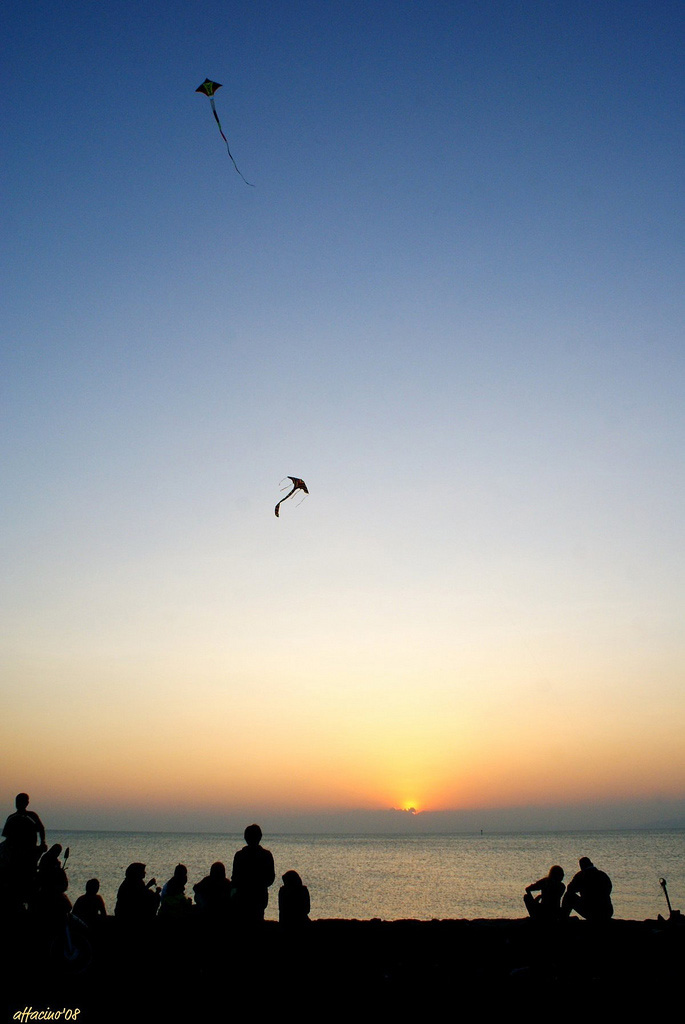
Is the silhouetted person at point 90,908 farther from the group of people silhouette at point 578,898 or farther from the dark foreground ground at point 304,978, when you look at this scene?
the group of people silhouette at point 578,898

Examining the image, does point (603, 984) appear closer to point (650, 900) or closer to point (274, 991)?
point (274, 991)

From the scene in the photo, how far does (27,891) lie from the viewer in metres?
7.84

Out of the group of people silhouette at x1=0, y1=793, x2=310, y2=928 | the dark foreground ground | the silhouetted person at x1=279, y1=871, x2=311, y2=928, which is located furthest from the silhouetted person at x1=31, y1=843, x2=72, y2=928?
the silhouetted person at x1=279, y1=871, x2=311, y2=928

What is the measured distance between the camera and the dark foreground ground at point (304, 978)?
6.14 m

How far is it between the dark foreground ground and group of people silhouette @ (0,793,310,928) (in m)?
0.20

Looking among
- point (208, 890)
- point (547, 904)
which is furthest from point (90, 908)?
point (547, 904)

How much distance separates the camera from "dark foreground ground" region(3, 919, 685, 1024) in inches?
242

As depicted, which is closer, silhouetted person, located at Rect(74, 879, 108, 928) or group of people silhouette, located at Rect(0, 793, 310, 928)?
group of people silhouette, located at Rect(0, 793, 310, 928)

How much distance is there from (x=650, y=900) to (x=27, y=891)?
31321 mm

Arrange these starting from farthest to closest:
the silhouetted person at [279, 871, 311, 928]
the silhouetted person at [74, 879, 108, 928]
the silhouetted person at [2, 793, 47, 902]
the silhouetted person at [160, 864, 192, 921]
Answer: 1. the silhouetted person at [160, 864, 192, 921]
2. the silhouetted person at [74, 879, 108, 928]
3. the silhouetted person at [2, 793, 47, 902]
4. the silhouetted person at [279, 871, 311, 928]

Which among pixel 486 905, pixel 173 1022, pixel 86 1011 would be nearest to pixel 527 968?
pixel 173 1022

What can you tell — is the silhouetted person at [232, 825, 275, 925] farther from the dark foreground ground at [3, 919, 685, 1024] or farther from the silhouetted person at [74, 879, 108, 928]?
the silhouetted person at [74, 879, 108, 928]

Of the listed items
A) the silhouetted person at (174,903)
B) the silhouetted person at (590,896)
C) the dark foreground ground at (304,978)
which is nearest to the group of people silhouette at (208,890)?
the silhouetted person at (590,896)

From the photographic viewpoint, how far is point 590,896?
751 centimetres
